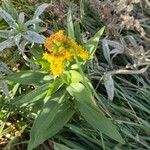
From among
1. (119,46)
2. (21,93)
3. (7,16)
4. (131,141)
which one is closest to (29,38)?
(7,16)

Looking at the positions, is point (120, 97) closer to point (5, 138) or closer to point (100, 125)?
point (100, 125)

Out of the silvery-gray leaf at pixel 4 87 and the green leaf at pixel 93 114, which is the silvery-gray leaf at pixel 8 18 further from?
the green leaf at pixel 93 114

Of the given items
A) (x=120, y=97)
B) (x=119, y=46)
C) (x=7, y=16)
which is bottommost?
(x=120, y=97)

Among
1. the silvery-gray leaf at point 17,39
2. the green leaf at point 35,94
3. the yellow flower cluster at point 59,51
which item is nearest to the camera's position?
the yellow flower cluster at point 59,51

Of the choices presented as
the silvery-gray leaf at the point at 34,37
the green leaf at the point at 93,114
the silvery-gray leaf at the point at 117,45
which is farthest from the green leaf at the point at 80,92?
the silvery-gray leaf at the point at 117,45

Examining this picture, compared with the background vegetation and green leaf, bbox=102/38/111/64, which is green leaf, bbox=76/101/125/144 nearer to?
the background vegetation

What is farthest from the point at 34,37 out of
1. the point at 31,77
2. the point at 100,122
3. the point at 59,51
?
the point at 100,122
